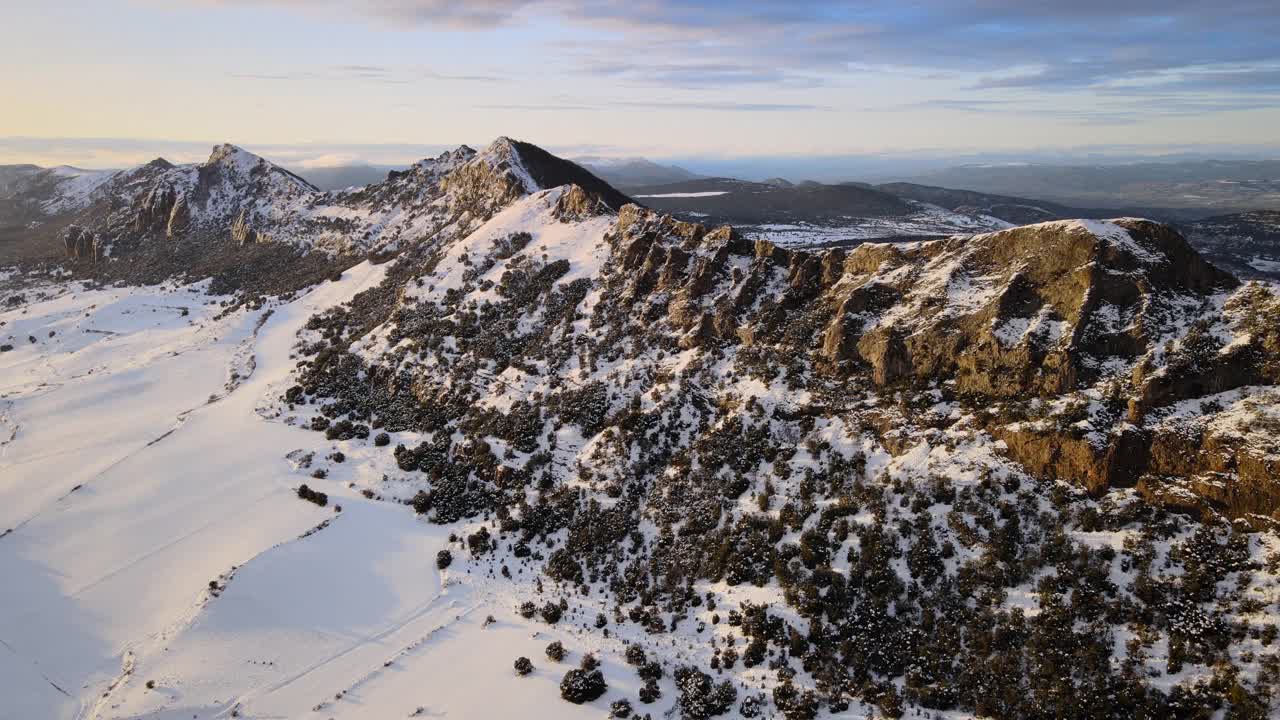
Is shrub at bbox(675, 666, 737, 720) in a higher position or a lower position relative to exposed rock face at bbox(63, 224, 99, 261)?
lower

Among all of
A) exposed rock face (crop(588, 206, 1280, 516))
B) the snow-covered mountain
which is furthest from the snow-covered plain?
exposed rock face (crop(588, 206, 1280, 516))

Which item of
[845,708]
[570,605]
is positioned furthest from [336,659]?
[845,708]

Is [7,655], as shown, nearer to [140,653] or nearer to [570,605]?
[140,653]

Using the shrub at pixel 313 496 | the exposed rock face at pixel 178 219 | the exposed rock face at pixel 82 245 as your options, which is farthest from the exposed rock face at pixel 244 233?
the shrub at pixel 313 496

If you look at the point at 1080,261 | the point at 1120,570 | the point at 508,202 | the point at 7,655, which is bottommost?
the point at 7,655

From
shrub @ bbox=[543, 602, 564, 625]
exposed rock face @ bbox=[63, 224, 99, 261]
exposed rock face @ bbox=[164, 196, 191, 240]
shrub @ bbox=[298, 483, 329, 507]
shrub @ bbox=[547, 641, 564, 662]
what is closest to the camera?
shrub @ bbox=[547, 641, 564, 662]

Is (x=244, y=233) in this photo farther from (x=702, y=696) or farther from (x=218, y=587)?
(x=702, y=696)

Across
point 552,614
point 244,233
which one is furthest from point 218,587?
point 244,233

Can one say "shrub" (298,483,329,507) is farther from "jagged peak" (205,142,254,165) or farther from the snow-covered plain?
"jagged peak" (205,142,254,165)
